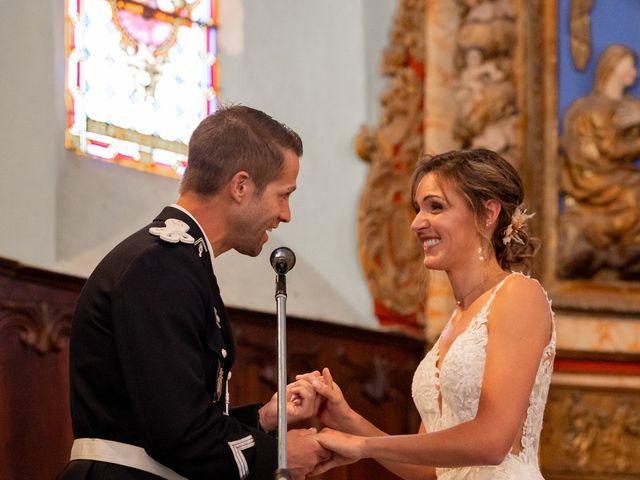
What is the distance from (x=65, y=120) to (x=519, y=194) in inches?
150

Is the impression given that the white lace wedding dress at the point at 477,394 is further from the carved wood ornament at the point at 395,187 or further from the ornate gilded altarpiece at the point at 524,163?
the carved wood ornament at the point at 395,187

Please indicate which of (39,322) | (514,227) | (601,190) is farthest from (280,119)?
(514,227)

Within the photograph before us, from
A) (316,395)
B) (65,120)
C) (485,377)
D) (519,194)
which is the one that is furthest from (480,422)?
(65,120)

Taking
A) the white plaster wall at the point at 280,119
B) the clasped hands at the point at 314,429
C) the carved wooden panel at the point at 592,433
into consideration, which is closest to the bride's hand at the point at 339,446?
the clasped hands at the point at 314,429

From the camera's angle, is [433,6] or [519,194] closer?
[519,194]

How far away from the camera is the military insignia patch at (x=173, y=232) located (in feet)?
12.5

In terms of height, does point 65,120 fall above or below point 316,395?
above

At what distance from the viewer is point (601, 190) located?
8.83 meters

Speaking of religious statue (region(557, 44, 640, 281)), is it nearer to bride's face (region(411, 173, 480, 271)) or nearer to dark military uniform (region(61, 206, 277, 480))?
bride's face (region(411, 173, 480, 271))

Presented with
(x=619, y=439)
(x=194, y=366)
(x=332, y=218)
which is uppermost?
(x=194, y=366)

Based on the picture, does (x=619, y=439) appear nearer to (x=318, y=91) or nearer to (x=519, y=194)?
(x=318, y=91)

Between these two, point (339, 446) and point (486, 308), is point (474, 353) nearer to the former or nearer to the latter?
point (486, 308)

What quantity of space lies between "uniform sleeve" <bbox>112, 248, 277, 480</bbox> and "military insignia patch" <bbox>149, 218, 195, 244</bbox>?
0.05m

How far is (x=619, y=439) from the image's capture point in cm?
867
